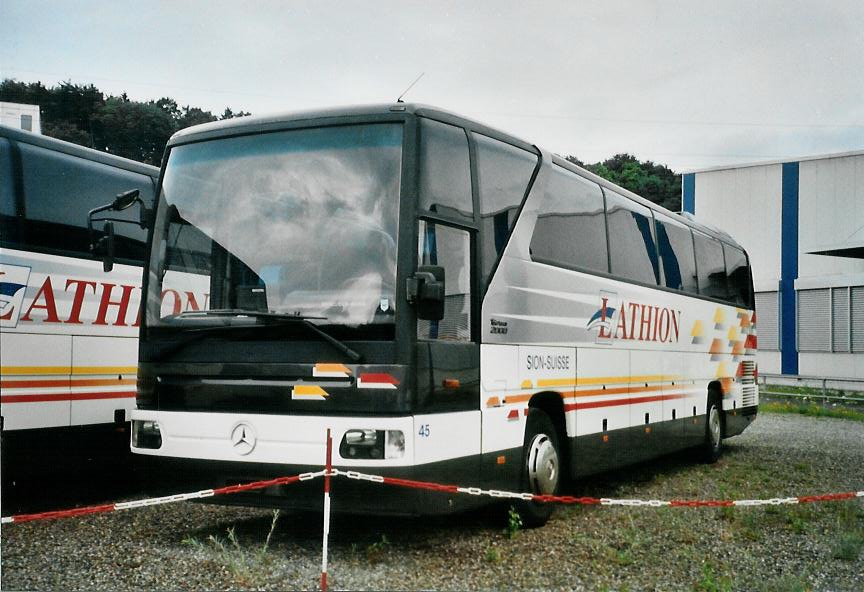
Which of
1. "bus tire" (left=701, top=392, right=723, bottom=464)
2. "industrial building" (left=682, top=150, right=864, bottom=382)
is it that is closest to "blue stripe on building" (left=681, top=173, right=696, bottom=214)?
"industrial building" (left=682, top=150, right=864, bottom=382)

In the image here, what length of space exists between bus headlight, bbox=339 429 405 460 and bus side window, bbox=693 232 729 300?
905 centimetres

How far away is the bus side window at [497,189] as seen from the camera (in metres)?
7.89

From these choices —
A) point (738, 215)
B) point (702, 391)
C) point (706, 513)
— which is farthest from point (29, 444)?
point (738, 215)

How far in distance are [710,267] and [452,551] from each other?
9.16 m

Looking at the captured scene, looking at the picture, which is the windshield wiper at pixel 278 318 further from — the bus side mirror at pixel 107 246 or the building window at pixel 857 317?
the building window at pixel 857 317

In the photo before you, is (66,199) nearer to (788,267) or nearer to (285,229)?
(285,229)

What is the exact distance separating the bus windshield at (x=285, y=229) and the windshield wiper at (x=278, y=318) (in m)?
0.02

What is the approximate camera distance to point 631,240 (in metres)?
11.7

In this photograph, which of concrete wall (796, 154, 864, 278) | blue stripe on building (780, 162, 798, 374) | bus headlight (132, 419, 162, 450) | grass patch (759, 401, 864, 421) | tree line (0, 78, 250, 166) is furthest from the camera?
blue stripe on building (780, 162, 798, 374)

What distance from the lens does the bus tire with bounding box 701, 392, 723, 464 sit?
48.2 ft

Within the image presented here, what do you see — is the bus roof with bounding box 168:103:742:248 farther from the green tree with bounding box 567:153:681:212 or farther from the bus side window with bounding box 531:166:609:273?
the green tree with bounding box 567:153:681:212

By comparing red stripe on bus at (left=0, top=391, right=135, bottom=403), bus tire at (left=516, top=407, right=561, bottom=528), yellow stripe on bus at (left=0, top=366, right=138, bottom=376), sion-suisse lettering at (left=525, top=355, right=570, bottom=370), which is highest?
sion-suisse lettering at (left=525, top=355, right=570, bottom=370)

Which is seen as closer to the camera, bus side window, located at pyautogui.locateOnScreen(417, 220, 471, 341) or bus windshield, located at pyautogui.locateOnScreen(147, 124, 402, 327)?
bus windshield, located at pyautogui.locateOnScreen(147, 124, 402, 327)

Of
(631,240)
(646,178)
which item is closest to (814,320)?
(631,240)
